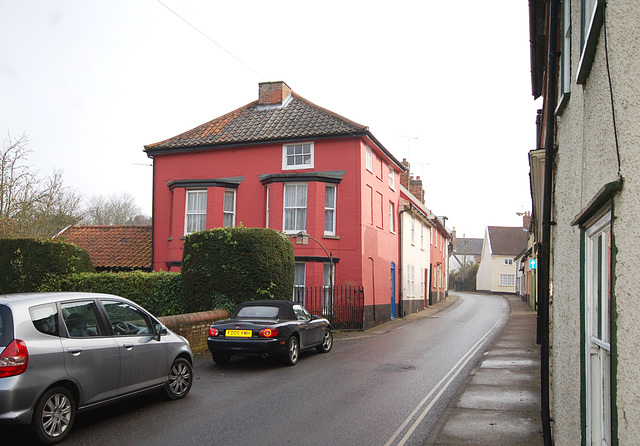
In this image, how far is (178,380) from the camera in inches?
357

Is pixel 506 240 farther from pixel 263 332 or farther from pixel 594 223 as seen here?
pixel 594 223

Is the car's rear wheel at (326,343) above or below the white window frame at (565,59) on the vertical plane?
below

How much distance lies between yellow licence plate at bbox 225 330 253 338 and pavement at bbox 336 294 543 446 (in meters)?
4.60

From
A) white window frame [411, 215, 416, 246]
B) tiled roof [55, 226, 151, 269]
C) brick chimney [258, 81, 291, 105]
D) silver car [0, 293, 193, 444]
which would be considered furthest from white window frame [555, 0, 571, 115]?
white window frame [411, 215, 416, 246]

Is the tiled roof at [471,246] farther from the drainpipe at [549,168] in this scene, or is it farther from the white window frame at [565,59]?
the white window frame at [565,59]

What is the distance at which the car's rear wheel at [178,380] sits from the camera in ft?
29.0

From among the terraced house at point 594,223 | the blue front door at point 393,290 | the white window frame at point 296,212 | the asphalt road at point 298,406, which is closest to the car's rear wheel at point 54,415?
the asphalt road at point 298,406

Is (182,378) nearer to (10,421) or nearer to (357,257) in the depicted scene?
(10,421)

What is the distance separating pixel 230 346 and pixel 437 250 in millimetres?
36901

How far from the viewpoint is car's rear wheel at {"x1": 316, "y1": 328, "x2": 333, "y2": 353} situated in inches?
603

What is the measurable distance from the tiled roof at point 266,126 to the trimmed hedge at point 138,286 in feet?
24.3

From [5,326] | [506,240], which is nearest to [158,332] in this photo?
[5,326]

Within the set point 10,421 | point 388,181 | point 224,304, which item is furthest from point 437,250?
point 10,421

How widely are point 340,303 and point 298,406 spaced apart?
14029 mm
